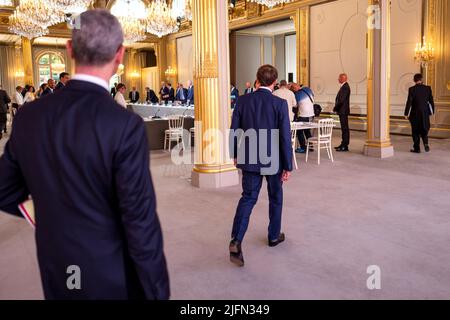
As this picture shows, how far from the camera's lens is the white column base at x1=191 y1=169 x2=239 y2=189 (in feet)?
20.7

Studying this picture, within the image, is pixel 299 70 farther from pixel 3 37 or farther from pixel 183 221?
pixel 3 37

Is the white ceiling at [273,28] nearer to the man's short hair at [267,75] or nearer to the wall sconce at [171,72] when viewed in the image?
the wall sconce at [171,72]

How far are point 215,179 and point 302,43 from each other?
8.98 meters

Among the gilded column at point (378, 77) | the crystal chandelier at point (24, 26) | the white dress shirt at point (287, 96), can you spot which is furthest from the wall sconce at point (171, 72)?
the gilded column at point (378, 77)

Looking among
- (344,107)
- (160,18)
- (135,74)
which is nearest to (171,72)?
(135,74)

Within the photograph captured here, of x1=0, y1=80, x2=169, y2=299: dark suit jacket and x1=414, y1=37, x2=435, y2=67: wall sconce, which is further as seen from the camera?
x1=414, y1=37, x2=435, y2=67: wall sconce

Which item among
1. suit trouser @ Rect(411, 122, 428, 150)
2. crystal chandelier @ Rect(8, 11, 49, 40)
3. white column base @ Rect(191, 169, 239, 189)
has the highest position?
crystal chandelier @ Rect(8, 11, 49, 40)

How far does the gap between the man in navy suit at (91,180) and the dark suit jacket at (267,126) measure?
6.95 feet

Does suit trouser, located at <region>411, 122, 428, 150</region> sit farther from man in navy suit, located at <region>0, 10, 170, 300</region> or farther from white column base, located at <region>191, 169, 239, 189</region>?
man in navy suit, located at <region>0, 10, 170, 300</region>

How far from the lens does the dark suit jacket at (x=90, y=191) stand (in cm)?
133

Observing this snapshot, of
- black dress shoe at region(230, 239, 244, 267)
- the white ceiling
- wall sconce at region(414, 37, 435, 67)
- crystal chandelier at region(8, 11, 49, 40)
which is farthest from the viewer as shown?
the white ceiling

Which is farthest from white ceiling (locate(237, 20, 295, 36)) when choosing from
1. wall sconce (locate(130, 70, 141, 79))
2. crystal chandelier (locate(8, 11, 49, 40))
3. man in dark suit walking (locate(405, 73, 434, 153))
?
wall sconce (locate(130, 70, 141, 79))

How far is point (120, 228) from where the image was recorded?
4.77 ft

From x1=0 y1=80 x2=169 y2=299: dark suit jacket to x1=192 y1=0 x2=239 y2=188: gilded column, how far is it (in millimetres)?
4836
